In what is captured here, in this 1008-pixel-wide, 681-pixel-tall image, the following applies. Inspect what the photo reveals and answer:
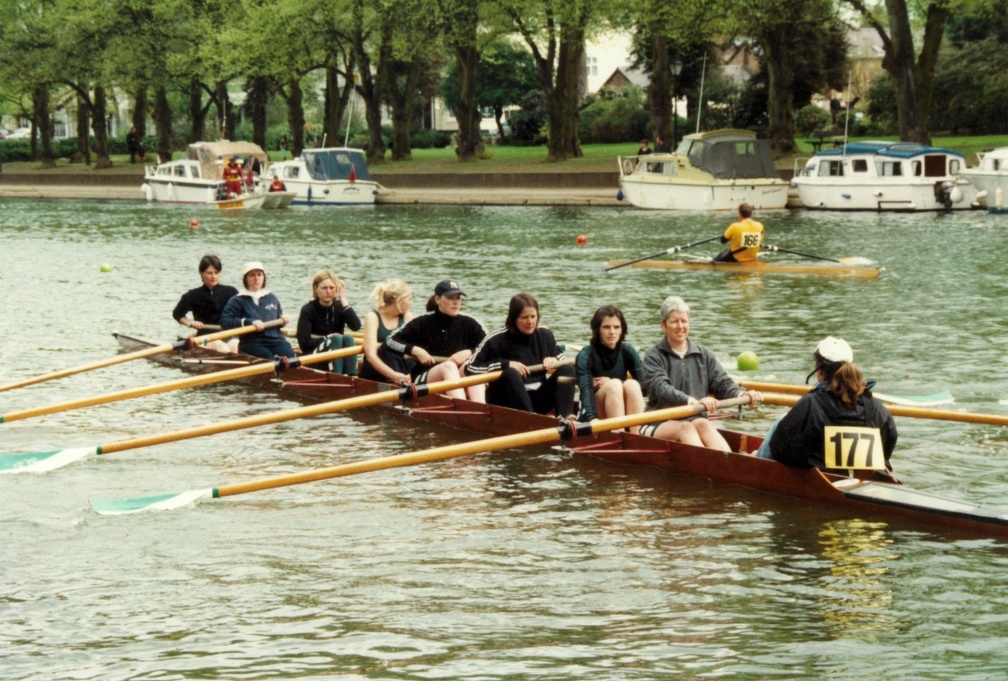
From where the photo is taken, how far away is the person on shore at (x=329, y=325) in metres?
17.3

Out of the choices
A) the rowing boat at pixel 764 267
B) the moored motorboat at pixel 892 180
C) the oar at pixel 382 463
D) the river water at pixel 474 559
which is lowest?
the river water at pixel 474 559

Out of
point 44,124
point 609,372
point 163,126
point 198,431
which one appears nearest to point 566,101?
point 163,126

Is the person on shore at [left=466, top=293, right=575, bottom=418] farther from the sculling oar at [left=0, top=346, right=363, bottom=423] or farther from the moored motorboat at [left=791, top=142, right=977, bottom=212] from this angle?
the moored motorboat at [left=791, top=142, right=977, bottom=212]

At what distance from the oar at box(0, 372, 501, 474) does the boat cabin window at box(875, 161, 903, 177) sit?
33833 millimetres

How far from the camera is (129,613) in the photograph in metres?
9.88

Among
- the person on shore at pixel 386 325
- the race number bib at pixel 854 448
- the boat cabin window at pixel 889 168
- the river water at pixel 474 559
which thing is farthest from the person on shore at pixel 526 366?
the boat cabin window at pixel 889 168

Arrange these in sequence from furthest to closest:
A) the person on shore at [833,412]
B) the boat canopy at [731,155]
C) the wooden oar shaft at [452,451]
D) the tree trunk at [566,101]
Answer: the tree trunk at [566,101] < the boat canopy at [731,155] < the wooden oar shaft at [452,451] < the person on shore at [833,412]

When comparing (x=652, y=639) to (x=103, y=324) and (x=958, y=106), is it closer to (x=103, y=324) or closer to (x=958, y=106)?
(x=103, y=324)

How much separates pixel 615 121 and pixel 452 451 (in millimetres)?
65406

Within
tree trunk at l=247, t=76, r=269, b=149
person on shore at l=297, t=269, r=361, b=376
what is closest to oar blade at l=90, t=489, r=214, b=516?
person on shore at l=297, t=269, r=361, b=376

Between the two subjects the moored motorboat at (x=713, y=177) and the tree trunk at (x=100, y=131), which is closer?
the moored motorboat at (x=713, y=177)

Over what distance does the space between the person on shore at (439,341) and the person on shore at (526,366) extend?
656mm

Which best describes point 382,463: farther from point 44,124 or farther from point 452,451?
point 44,124

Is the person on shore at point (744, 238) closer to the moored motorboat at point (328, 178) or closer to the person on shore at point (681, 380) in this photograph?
the person on shore at point (681, 380)
